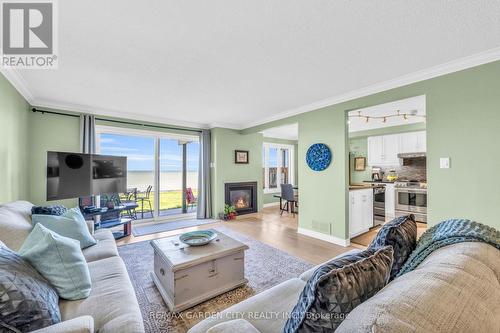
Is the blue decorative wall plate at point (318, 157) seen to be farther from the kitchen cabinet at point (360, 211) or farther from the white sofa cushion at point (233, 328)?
the white sofa cushion at point (233, 328)

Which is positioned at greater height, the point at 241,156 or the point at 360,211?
the point at 241,156

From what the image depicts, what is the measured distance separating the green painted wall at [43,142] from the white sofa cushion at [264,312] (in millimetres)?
4138

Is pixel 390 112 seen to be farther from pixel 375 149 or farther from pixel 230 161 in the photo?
pixel 230 161

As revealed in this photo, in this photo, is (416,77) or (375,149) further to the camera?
(375,149)

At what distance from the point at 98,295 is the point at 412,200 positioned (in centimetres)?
593

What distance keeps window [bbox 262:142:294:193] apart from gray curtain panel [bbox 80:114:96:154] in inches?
180

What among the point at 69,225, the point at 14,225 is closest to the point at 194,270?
the point at 69,225

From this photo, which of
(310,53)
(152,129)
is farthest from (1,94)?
(310,53)

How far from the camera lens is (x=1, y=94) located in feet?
7.77

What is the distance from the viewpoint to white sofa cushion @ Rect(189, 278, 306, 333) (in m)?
1.07

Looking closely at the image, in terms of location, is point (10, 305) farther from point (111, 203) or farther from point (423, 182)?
point (423, 182)

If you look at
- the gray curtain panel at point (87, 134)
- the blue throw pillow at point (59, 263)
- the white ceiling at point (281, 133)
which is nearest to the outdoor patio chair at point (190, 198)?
the gray curtain panel at point (87, 134)

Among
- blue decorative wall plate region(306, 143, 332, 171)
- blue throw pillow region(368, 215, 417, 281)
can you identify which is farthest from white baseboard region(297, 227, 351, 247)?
blue throw pillow region(368, 215, 417, 281)

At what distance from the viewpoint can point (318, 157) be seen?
3814 mm
